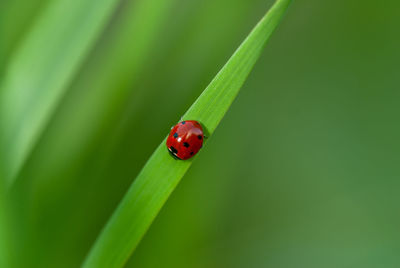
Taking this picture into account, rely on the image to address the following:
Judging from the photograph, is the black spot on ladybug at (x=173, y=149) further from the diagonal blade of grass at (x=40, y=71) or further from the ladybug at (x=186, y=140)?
the diagonal blade of grass at (x=40, y=71)

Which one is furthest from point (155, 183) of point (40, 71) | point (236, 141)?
point (236, 141)

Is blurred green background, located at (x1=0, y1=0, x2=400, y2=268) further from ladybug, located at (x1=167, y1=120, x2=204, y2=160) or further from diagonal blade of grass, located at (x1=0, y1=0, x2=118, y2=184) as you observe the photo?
ladybug, located at (x1=167, y1=120, x2=204, y2=160)

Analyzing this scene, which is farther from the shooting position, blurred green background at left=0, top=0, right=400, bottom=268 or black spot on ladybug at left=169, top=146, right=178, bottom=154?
blurred green background at left=0, top=0, right=400, bottom=268

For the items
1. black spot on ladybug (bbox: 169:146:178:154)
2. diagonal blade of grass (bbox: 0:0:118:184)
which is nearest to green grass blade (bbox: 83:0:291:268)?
black spot on ladybug (bbox: 169:146:178:154)

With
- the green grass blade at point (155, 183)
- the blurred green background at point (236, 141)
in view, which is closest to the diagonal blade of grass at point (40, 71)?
the blurred green background at point (236, 141)

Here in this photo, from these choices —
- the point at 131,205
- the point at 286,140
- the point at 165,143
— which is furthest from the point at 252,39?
the point at 286,140

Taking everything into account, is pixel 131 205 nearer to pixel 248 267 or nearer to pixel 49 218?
pixel 49 218
